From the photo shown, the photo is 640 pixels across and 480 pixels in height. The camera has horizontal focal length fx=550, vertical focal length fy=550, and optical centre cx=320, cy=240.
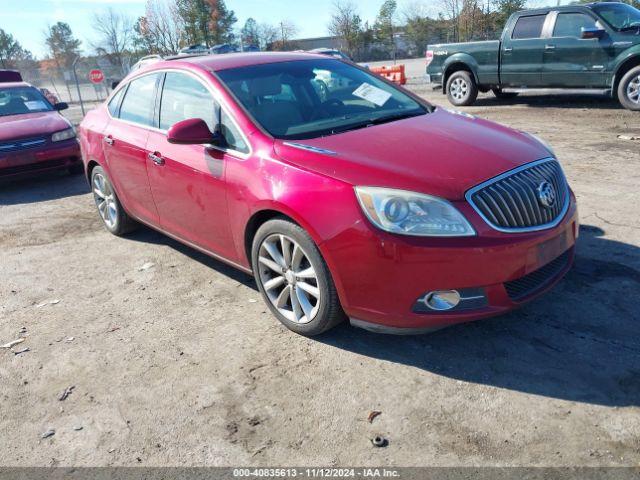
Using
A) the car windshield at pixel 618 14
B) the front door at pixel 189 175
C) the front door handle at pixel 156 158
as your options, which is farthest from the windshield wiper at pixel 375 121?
the car windshield at pixel 618 14

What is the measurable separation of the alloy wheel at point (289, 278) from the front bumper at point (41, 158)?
6.22m

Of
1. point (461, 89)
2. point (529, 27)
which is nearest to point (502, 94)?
point (461, 89)

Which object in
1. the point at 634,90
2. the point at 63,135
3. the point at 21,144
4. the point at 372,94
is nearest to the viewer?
the point at 372,94

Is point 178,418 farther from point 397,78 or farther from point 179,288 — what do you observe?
point 397,78

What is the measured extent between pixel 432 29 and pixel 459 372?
58459 millimetres

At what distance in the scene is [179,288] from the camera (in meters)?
4.45

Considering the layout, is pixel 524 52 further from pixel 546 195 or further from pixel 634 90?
pixel 546 195

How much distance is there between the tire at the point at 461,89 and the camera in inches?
507

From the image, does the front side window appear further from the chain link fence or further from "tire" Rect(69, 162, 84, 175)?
the chain link fence

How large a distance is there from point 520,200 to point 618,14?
31.9ft

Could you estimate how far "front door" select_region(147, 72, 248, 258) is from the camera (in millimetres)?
3803

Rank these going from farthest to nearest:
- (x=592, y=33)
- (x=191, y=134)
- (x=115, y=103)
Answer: (x=592, y=33) → (x=115, y=103) → (x=191, y=134)

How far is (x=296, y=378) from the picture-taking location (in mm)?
3121

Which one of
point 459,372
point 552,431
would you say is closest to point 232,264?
point 459,372
